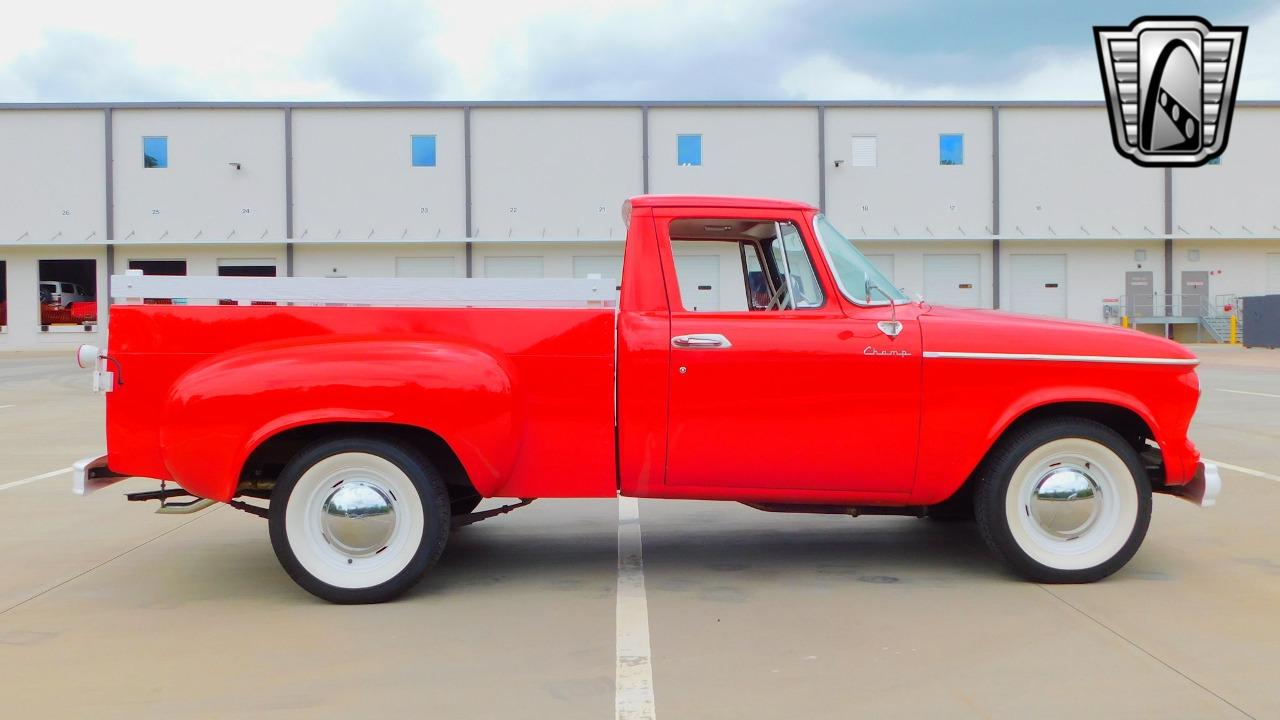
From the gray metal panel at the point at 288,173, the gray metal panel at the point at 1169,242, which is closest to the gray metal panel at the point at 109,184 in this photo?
the gray metal panel at the point at 288,173

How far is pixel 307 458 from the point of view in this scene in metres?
4.36

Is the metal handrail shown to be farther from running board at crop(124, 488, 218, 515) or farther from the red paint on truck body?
running board at crop(124, 488, 218, 515)

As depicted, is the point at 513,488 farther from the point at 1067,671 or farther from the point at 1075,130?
the point at 1075,130

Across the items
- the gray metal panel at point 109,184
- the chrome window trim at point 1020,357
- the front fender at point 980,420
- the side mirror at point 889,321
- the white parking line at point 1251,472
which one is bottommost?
the white parking line at point 1251,472

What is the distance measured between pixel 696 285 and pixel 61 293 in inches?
1363

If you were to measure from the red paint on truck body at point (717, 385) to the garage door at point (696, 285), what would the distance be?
0.30ft

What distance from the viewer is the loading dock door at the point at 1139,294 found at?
3325 centimetres

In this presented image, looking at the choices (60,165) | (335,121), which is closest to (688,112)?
(335,121)

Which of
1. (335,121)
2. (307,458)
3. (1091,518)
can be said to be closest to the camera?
(307,458)

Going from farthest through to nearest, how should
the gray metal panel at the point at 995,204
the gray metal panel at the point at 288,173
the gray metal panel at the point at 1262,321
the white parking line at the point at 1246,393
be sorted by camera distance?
the gray metal panel at the point at 995,204 < the gray metal panel at the point at 288,173 < the gray metal panel at the point at 1262,321 < the white parking line at the point at 1246,393

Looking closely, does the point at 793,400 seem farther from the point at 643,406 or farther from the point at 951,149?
the point at 951,149

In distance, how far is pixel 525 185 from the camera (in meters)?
31.6

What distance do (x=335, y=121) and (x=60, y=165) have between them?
9.08m

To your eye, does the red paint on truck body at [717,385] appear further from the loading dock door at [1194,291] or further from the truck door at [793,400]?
the loading dock door at [1194,291]
